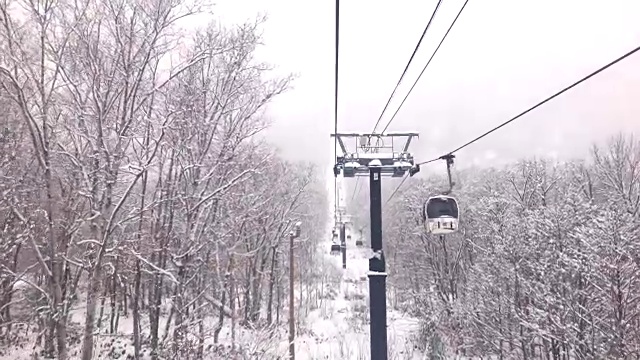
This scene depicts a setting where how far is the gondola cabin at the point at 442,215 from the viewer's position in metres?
7.25

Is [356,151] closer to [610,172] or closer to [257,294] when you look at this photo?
[257,294]

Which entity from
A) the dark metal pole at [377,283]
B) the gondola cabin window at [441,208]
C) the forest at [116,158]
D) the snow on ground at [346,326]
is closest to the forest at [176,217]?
the forest at [116,158]

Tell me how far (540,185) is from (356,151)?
1663cm

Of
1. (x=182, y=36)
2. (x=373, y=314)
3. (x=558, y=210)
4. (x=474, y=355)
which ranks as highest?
(x=182, y=36)

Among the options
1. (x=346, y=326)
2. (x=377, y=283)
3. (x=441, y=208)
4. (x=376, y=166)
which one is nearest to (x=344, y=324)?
(x=346, y=326)

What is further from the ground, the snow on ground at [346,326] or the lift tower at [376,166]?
the lift tower at [376,166]

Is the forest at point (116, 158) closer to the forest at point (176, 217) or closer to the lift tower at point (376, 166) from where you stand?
the forest at point (176, 217)

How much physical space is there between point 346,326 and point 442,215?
76.1 feet

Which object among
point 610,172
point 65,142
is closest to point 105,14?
point 65,142

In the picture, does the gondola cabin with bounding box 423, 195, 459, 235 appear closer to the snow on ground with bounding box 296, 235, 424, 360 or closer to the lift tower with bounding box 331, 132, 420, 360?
the lift tower with bounding box 331, 132, 420, 360

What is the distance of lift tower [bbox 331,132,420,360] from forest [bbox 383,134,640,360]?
863mm

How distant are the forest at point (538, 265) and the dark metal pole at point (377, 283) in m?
1.46

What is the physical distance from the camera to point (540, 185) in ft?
75.7

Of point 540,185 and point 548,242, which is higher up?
point 540,185
